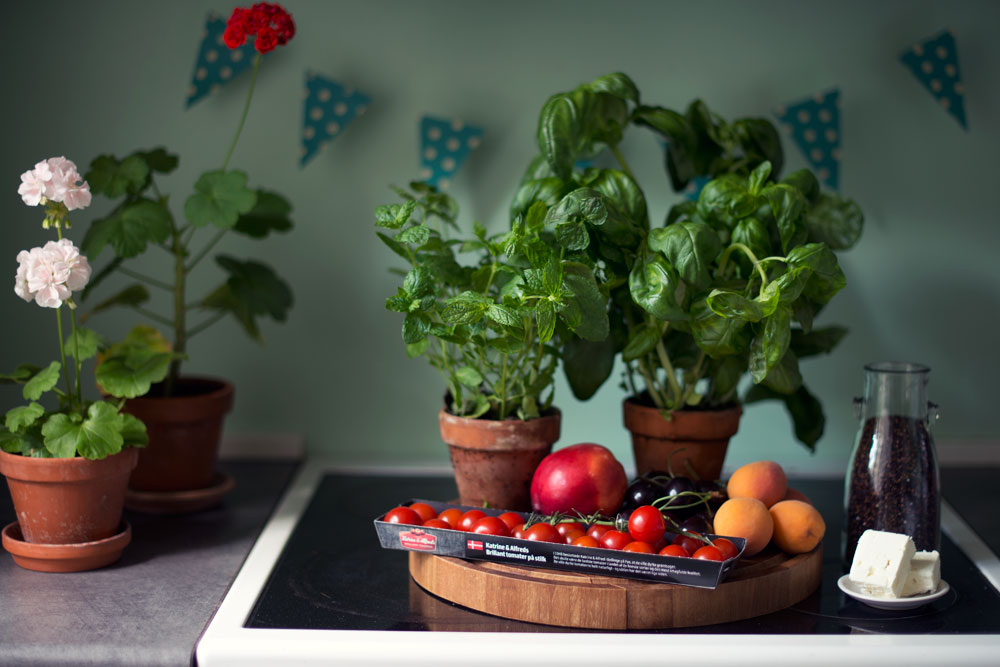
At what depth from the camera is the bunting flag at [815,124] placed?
152cm

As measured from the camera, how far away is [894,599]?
0.98 m

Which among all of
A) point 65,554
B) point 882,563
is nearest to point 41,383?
point 65,554

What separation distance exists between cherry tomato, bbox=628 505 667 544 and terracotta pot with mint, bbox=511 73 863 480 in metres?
0.20

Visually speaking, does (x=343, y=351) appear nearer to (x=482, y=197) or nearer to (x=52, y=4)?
(x=482, y=197)

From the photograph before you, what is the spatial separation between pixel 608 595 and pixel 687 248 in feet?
1.26

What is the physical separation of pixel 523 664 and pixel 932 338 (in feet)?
3.38

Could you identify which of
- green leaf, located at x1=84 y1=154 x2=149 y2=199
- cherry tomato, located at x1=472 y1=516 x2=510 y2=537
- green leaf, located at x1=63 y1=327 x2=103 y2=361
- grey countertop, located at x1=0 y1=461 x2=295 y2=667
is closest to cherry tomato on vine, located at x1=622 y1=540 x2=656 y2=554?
cherry tomato, located at x1=472 y1=516 x2=510 y2=537

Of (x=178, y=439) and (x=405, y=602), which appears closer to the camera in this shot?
(x=405, y=602)

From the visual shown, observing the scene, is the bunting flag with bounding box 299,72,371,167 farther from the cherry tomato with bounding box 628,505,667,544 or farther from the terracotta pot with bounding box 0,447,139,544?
the cherry tomato with bounding box 628,505,667,544

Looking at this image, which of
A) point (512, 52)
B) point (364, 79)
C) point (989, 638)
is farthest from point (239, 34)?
point (989, 638)

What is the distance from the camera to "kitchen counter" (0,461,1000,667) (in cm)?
89

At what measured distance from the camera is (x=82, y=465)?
41.9 inches

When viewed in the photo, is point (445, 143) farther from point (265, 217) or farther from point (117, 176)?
point (117, 176)

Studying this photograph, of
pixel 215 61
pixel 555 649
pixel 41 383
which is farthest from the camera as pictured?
pixel 215 61
